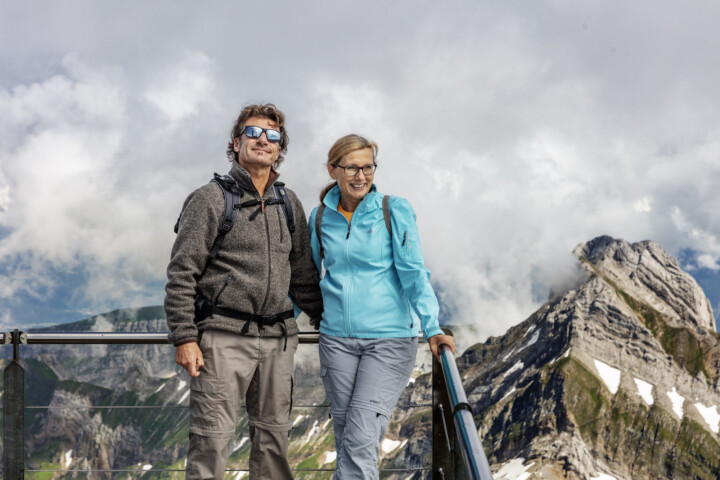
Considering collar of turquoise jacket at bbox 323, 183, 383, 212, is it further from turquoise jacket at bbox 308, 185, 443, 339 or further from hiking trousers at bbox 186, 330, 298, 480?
hiking trousers at bbox 186, 330, 298, 480

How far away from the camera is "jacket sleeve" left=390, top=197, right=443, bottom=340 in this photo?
163 inches

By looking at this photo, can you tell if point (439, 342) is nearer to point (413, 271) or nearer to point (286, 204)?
point (413, 271)

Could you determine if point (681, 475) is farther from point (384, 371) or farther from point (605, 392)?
point (384, 371)

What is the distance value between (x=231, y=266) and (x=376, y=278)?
92 centimetres

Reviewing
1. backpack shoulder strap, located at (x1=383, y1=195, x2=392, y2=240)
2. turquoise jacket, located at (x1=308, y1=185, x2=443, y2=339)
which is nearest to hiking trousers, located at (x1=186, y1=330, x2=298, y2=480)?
turquoise jacket, located at (x1=308, y1=185, x2=443, y2=339)

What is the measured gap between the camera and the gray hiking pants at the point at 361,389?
153 inches

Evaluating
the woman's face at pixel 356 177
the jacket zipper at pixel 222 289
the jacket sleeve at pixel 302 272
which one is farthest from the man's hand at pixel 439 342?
the jacket zipper at pixel 222 289

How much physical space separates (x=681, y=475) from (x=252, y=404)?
209519 millimetres

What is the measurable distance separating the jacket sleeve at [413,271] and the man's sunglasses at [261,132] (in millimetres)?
913

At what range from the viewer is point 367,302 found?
4.16m

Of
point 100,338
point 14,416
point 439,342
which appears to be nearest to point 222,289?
point 439,342

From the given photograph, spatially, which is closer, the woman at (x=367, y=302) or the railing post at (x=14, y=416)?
the woman at (x=367, y=302)

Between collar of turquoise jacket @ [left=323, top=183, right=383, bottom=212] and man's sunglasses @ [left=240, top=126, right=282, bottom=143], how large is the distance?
0.52m

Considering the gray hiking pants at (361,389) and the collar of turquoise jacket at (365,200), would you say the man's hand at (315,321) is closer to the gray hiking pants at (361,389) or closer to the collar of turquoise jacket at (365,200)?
Answer: the gray hiking pants at (361,389)
